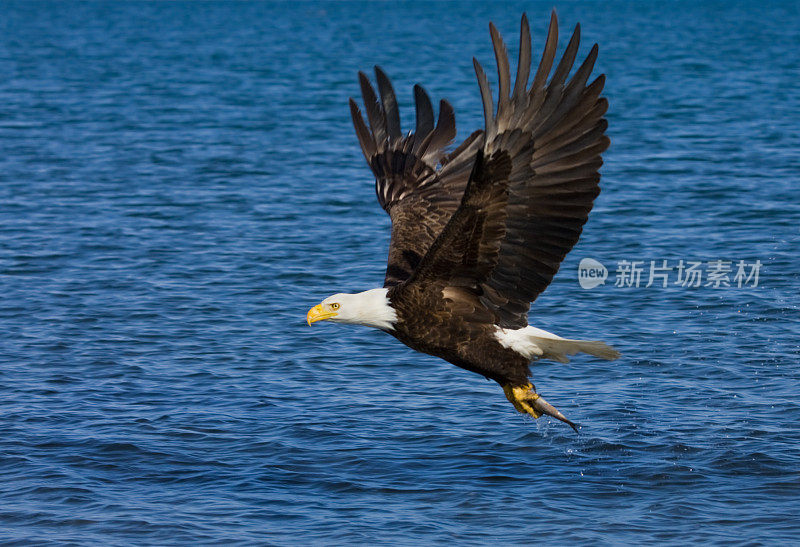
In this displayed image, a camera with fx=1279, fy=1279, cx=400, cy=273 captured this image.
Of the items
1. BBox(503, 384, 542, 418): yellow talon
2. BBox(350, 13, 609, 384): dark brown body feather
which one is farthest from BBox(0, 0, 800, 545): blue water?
BBox(350, 13, 609, 384): dark brown body feather

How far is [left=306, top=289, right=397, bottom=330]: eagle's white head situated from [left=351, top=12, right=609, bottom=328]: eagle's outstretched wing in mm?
408

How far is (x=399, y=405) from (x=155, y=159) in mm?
12399

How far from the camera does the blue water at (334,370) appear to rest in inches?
299

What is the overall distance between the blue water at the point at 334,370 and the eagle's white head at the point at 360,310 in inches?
50.8

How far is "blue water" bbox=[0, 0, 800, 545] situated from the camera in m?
7.61

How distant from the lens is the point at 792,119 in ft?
78.5

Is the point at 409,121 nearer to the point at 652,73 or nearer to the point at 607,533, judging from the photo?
the point at 652,73

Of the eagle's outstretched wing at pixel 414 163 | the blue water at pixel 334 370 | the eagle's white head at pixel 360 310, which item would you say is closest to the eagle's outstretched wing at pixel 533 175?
the eagle's white head at pixel 360 310

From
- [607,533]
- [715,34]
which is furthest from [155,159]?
[715,34]

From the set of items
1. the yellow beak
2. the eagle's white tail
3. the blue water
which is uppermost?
the yellow beak

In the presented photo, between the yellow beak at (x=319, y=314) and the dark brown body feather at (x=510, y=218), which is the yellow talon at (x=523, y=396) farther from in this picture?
the yellow beak at (x=319, y=314)

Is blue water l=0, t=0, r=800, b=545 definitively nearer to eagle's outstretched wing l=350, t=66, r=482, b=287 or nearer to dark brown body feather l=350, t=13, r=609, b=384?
dark brown body feather l=350, t=13, r=609, b=384

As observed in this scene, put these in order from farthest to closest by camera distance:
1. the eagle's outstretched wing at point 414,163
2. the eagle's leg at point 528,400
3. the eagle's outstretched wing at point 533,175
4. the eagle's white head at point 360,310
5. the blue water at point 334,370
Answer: the eagle's outstretched wing at point 414,163, the blue water at point 334,370, the eagle's leg at point 528,400, the eagle's white head at point 360,310, the eagle's outstretched wing at point 533,175

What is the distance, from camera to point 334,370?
10.1 m
